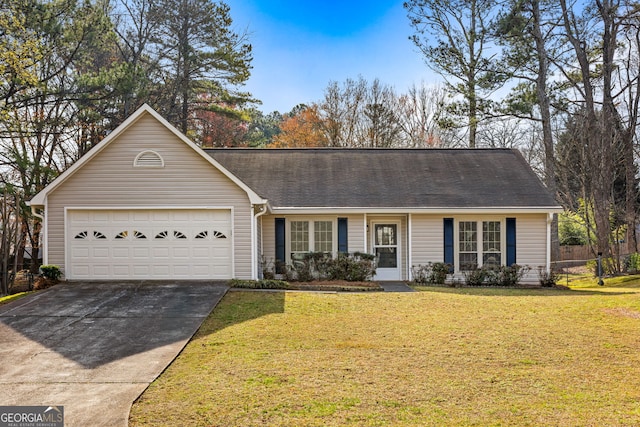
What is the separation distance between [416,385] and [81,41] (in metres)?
18.8

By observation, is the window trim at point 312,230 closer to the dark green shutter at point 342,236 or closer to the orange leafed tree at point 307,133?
the dark green shutter at point 342,236

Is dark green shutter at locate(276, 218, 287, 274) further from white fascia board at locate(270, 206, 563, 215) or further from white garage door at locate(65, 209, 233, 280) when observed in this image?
white garage door at locate(65, 209, 233, 280)

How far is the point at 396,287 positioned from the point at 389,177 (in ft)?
15.5

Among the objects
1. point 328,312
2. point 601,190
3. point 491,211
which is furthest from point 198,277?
point 601,190

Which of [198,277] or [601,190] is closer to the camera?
[198,277]

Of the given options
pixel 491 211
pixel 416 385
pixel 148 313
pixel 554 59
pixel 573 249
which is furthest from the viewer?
pixel 573 249

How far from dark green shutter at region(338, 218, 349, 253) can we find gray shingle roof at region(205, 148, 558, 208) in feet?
1.89

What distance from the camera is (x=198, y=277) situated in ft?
44.4

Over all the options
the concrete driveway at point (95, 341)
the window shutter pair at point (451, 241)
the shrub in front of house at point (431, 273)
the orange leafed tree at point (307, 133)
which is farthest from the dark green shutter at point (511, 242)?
the orange leafed tree at point (307, 133)

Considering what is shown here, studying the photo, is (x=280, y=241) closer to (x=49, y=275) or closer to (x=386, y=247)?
(x=386, y=247)

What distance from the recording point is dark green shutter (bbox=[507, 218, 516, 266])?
15641mm

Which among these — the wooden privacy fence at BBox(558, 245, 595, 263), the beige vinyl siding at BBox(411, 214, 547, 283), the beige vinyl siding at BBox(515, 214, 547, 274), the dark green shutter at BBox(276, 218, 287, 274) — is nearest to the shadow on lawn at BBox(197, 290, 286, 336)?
the dark green shutter at BBox(276, 218, 287, 274)

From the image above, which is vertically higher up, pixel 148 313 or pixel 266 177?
pixel 266 177

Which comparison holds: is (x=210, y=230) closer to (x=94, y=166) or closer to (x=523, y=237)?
(x=94, y=166)
